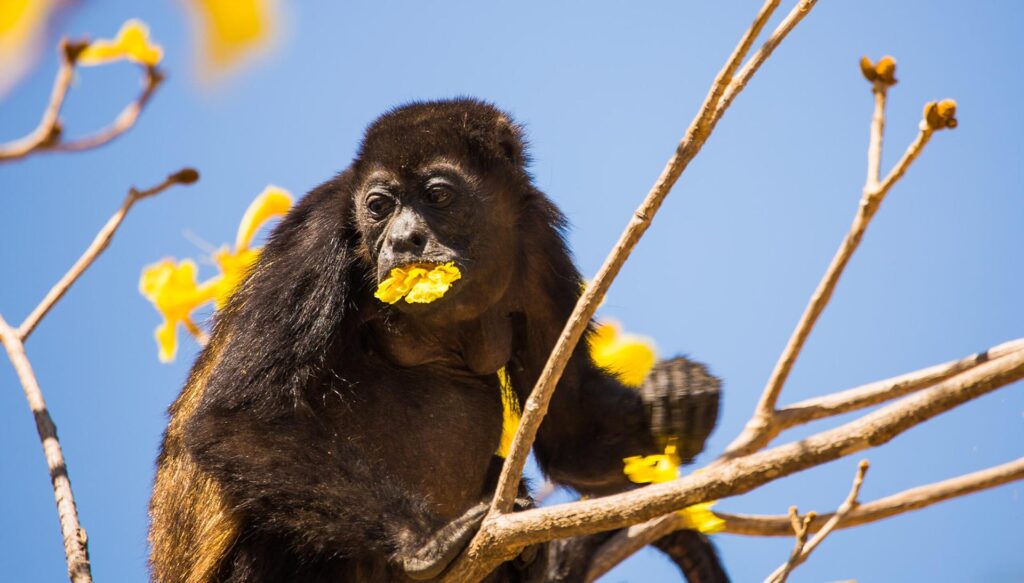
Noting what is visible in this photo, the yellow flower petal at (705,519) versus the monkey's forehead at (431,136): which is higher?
the monkey's forehead at (431,136)

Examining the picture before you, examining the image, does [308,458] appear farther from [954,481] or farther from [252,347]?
[954,481]

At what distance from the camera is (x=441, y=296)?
16.3 feet

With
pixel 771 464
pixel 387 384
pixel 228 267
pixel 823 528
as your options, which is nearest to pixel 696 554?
pixel 387 384

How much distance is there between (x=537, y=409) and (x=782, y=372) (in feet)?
3.24

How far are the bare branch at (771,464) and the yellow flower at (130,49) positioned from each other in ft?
5.32


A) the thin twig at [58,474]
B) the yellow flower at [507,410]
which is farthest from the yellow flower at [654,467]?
the thin twig at [58,474]

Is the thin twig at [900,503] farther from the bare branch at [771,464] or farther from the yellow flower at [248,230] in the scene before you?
the yellow flower at [248,230]

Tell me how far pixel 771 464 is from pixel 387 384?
3062mm

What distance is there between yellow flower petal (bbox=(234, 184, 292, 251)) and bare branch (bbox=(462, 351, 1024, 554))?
364 cm

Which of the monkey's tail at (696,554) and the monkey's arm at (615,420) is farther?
the monkey's tail at (696,554)

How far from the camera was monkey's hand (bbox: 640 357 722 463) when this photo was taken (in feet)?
18.1

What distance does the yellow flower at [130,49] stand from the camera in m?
2.89

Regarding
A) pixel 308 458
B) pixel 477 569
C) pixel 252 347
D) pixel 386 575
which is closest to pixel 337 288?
pixel 252 347

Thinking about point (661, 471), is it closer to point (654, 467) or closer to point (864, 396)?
point (654, 467)
